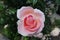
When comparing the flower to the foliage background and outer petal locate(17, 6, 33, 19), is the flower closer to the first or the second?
the foliage background

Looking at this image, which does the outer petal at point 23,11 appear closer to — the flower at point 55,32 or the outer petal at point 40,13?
the outer petal at point 40,13

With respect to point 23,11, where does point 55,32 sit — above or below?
below

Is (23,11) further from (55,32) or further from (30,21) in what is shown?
(55,32)

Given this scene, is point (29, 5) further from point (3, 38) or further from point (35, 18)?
point (3, 38)

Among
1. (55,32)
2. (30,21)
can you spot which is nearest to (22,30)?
(30,21)

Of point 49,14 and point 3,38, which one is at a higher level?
point 49,14

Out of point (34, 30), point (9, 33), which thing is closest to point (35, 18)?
point (34, 30)

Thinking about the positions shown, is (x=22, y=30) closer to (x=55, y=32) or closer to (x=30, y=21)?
(x=30, y=21)

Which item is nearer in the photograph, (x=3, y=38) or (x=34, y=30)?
(x=34, y=30)

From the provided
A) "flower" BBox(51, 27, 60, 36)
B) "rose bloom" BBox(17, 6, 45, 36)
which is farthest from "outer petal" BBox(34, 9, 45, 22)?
"flower" BBox(51, 27, 60, 36)
